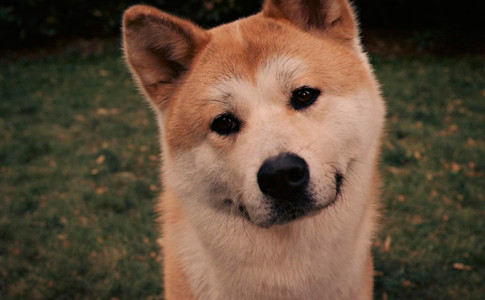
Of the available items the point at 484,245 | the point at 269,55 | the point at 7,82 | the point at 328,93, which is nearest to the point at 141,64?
the point at 269,55

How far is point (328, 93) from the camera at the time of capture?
1.89 m

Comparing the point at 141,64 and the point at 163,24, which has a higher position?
the point at 163,24

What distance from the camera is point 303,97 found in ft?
6.20

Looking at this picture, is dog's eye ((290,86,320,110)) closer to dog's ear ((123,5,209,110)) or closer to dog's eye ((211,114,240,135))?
dog's eye ((211,114,240,135))

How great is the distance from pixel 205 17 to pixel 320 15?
22.3 feet

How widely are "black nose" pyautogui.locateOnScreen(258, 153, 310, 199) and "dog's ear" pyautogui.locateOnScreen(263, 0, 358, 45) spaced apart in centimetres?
80

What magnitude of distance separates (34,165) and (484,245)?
175 inches

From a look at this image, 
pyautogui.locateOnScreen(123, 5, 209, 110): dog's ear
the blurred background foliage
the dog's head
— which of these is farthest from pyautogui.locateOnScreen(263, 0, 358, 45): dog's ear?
the blurred background foliage

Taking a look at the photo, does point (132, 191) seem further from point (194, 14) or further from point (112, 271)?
point (194, 14)

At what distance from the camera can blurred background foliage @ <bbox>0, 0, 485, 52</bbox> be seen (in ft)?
25.9

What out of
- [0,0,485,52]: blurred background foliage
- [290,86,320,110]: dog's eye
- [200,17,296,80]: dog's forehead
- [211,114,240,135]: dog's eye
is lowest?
→ [0,0,485,52]: blurred background foliage

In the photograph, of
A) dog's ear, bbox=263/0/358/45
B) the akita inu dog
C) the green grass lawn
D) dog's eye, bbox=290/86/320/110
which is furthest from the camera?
the green grass lawn

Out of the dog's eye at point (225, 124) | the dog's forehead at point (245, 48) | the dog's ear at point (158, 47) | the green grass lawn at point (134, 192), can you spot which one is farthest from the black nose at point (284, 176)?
the green grass lawn at point (134, 192)

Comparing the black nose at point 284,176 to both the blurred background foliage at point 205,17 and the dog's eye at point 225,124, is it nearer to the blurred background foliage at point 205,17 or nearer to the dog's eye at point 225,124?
the dog's eye at point 225,124
